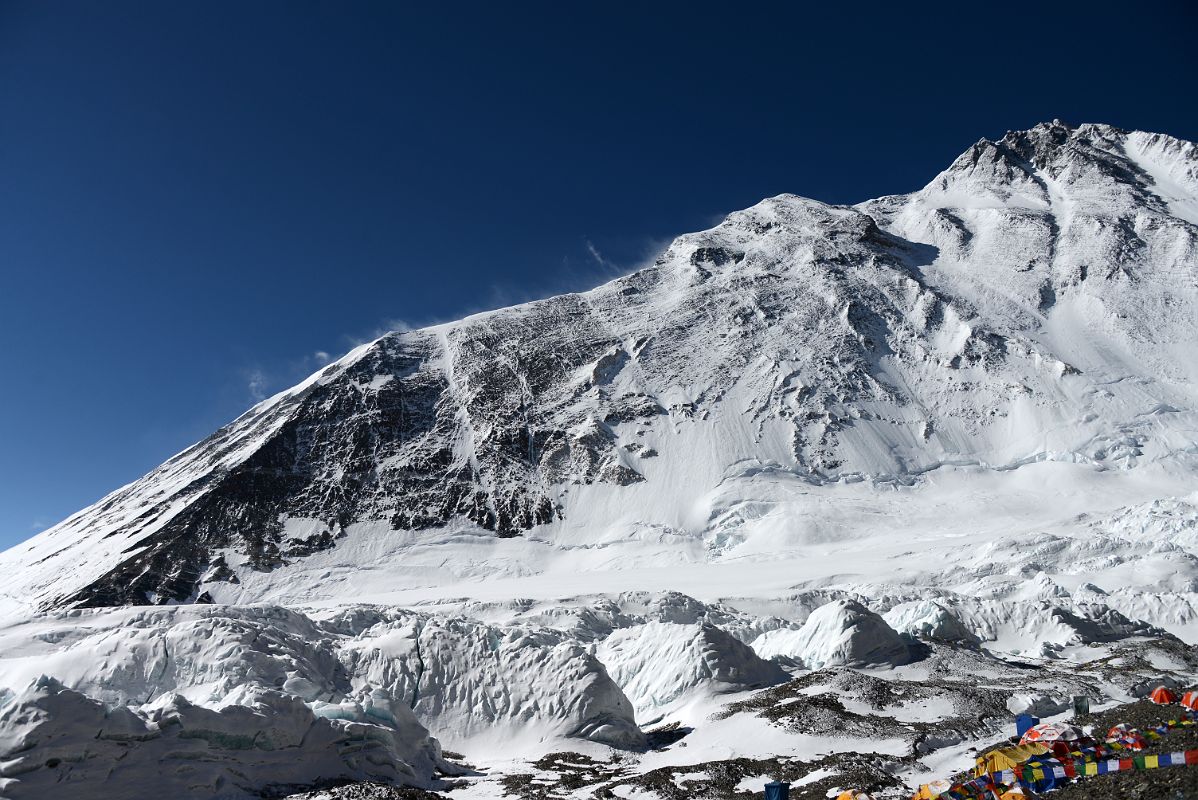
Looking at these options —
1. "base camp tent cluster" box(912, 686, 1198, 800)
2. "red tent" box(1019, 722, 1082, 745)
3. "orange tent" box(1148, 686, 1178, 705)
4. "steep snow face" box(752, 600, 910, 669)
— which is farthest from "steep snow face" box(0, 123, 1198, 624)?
"base camp tent cluster" box(912, 686, 1198, 800)

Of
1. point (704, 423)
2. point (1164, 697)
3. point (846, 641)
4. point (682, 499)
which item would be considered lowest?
Result: point (1164, 697)

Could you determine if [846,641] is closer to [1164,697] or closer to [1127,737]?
[1164,697]

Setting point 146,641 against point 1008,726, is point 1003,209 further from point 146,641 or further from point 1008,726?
point 146,641

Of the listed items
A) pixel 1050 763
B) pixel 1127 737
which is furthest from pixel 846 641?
pixel 1050 763

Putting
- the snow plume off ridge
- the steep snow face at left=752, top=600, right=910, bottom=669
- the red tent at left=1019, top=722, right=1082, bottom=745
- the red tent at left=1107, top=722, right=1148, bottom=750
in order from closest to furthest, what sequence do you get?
the red tent at left=1107, top=722, right=1148, bottom=750 → the red tent at left=1019, top=722, right=1082, bottom=745 → the snow plume off ridge → the steep snow face at left=752, top=600, right=910, bottom=669

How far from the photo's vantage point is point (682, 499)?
90.1 m

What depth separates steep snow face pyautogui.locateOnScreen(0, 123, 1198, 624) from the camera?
81188mm

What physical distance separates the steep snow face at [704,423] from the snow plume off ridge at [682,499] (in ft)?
1.56

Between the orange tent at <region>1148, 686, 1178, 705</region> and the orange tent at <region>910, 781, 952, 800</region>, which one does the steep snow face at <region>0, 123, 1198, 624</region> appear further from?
the orange tent at <region>910, 781, 952, 800</region>

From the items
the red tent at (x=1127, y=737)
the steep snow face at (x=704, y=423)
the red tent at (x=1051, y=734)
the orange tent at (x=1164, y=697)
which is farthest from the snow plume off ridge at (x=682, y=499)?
the red tent at (x=1127, y=737)

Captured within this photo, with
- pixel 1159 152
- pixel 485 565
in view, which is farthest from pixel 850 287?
pixel 1159 152

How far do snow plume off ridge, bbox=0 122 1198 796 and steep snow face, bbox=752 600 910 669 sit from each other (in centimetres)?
18

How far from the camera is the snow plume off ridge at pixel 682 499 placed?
29.9m

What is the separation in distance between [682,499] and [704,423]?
14826 millimetres
